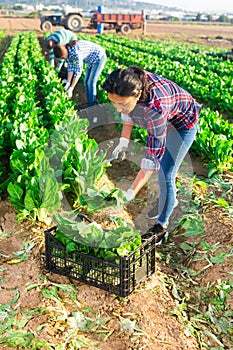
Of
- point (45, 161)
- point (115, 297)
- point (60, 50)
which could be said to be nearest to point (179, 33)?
point (60, 50)

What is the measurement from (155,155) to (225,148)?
7.91 ft

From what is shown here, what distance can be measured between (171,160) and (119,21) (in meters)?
34.6

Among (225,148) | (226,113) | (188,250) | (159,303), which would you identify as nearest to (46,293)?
(159,303)

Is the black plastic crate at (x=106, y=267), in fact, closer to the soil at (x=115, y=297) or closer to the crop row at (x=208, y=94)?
the soil at (x=115, y=297)

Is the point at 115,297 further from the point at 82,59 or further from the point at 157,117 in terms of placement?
the point at 82,59

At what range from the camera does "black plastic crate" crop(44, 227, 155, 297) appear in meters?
3.29

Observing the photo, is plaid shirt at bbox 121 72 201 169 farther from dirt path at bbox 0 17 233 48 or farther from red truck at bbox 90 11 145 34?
red truck at bbox 90 11 145 34

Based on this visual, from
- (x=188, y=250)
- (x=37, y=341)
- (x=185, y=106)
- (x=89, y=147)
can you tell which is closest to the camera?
(x=37, y=341)

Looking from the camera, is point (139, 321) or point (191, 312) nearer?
point (139, 321)

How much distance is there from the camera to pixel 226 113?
9641 millimetres

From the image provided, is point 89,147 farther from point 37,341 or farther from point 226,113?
point 226,113

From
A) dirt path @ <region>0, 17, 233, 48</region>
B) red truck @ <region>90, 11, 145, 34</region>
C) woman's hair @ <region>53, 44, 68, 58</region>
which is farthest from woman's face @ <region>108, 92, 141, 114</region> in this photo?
red truck @ <region>90, 11, 145, 34</region>

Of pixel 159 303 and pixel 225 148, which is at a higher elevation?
pixel 225 148

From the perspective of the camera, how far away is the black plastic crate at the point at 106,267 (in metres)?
3.29
